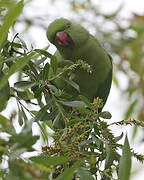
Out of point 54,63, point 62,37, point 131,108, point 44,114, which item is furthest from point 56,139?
point 131,108

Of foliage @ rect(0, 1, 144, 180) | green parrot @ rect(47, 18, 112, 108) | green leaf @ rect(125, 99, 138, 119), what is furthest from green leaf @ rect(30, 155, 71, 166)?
green leaf @ rect(125, 99, 138, 119)

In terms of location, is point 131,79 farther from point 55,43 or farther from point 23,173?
point 23,173

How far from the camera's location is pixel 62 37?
2023 mm

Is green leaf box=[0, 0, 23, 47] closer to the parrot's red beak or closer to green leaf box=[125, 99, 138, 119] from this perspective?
the parrot's red beak

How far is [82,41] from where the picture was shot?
2.11 meters

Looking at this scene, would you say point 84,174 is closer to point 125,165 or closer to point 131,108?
point 125,165

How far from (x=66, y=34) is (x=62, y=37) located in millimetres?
56

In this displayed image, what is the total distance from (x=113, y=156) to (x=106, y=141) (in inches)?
1.5

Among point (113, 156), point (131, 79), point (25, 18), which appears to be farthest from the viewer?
point (25, 18)

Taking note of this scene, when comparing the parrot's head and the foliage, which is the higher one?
the parrot's head

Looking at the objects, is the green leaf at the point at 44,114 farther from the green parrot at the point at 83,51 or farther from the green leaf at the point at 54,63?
the green parrot at the point at 83,51

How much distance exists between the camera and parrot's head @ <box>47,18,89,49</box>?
6.72 feet

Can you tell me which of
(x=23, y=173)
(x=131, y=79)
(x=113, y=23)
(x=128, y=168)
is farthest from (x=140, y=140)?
(x=23, y=173)

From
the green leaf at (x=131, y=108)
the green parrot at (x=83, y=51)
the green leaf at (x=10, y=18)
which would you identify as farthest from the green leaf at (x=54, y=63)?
the green leaf at (x=131, y=108)
